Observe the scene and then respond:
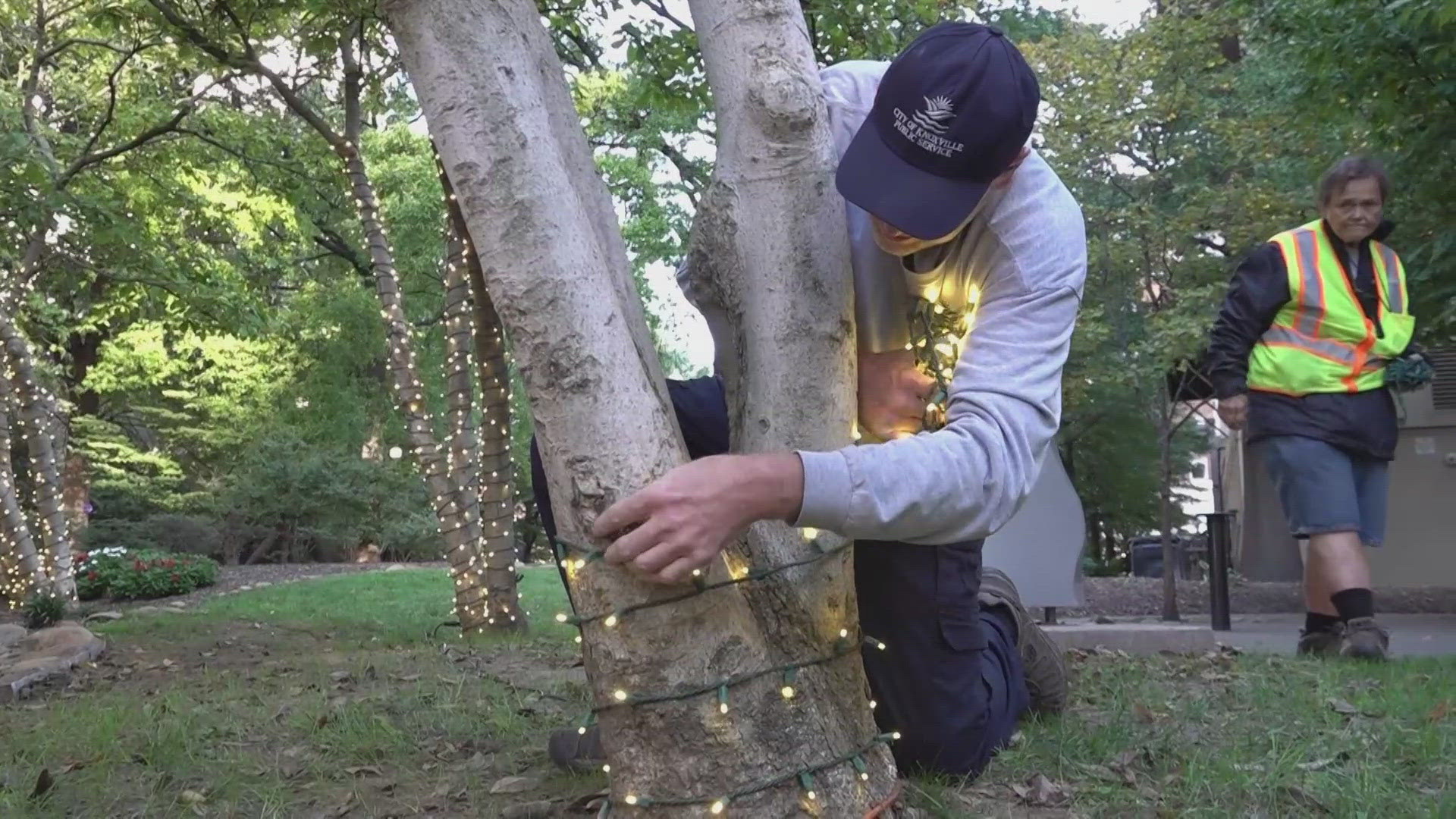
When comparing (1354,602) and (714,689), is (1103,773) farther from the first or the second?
(1354,602)

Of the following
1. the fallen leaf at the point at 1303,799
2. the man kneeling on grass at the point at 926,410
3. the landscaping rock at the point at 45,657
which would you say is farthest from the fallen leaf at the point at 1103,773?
the landscaping rock at the point at 45,657

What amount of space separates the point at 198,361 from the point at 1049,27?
511 inches

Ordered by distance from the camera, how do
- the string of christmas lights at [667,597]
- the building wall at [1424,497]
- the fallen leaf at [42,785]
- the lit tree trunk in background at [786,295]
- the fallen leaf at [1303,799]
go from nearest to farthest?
the string of christmas lights at [667,597] < the lit tree trunk in background at [786,295] < the fallen leaf at [1303,799] < the fallen leaf at [42,785] < the building wall at [1424,497]

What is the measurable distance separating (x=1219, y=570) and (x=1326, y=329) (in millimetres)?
2524

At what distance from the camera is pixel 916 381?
8.07 feet

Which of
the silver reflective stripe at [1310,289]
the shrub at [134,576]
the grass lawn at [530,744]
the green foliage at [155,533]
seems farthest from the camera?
the green foliage at [155,533]

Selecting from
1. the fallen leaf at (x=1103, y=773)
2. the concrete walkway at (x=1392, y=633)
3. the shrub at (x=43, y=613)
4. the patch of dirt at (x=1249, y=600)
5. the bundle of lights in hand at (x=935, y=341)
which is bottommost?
the patch of dirt at (x=1249, y=600)

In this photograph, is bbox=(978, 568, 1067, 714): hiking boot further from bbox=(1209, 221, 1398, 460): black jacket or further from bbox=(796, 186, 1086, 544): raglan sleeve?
bbox=(1209, 221, 1398, 460): black jacket

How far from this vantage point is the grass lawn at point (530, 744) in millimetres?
2514

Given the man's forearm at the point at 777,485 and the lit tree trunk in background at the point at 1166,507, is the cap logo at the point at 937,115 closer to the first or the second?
the man's forearm at the point at 777,485

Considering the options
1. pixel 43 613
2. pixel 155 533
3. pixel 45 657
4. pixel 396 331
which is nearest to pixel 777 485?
pixel 45 657

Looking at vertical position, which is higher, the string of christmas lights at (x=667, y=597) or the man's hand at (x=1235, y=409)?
the man's hand at (x=1235, y=409)

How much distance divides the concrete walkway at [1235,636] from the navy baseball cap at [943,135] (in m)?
3.30

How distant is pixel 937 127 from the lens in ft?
6.79
